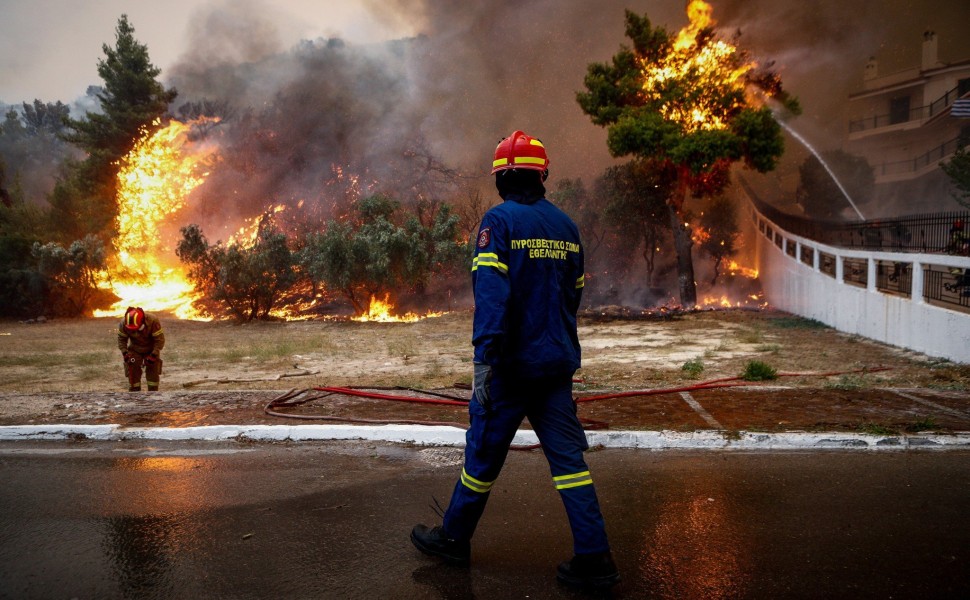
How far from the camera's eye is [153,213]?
35.0m

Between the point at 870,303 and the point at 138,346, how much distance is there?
1310cm

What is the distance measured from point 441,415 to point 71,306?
27945 mm

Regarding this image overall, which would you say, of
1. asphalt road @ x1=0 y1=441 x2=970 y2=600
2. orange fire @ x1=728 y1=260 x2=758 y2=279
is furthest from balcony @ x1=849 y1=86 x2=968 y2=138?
asphalt road @ x1=0 y1=441 x2=970 y2=600

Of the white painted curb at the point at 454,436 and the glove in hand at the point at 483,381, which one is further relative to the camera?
the white painted curb at the point at 454,436

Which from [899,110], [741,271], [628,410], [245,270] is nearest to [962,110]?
[741,271]

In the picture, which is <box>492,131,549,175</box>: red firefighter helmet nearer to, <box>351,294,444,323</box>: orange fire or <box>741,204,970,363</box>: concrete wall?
<box>741,204,970,363</box>: concrete wall

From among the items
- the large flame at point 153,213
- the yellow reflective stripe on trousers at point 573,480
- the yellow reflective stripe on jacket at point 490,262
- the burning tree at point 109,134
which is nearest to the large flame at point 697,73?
the yellow reflective stripe on jacket at point 490,262

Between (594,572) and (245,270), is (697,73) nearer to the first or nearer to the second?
(245,270)

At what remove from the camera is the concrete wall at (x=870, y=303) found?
9250 mm

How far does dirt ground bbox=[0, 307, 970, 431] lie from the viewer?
19.3 feet

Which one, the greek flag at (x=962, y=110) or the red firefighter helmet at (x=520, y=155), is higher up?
the greek flag at (x=962, y=110)

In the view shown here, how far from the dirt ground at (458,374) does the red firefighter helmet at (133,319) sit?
3.72 feet

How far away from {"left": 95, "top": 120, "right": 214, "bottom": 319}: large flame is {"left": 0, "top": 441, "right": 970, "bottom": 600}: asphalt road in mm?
27624

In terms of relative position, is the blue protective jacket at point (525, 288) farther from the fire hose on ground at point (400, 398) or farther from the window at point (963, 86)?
the window at point (963, 86)
